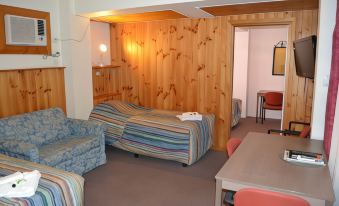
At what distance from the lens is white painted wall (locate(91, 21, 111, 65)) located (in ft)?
16.8

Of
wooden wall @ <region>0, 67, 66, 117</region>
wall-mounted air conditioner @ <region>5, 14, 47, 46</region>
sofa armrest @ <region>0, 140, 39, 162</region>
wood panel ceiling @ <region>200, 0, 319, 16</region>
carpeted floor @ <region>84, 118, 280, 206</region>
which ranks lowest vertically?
carpeted floor @ <region>84, 118, 280, 206</region>

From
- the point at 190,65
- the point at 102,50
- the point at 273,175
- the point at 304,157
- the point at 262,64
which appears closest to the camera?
the point at 273,175

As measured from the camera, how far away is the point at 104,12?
4.02m

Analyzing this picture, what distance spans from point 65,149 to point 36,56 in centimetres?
156

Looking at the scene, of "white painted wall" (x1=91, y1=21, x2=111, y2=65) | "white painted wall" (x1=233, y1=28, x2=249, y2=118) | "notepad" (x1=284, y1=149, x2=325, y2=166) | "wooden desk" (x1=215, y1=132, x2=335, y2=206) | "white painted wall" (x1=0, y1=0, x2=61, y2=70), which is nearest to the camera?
"wooden desk" (x1=215, y1=132, x2=335, y2=206)

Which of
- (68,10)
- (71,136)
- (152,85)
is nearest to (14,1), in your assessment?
(68,10)

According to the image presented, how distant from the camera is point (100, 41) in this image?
17.2ft

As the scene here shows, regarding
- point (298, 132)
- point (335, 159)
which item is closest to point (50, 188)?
point (335, 159)

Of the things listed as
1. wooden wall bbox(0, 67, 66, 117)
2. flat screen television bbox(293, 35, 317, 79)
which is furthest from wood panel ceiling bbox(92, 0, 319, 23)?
wooden wall bbox(0, 67, 66, 117)

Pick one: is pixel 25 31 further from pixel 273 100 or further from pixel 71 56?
pixel 273 100

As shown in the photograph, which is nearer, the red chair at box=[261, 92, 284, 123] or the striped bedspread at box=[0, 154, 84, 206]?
the striped bedspread at box=[0, 154, 84, 206]

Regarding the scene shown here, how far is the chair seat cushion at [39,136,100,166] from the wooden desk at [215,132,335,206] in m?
1.93

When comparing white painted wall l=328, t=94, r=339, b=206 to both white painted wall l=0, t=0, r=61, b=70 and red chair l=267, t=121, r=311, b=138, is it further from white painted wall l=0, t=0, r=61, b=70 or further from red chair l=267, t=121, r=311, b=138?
white painted wall l=0, t=0, r=61, b=70

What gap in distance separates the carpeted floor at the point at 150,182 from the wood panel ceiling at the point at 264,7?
7.01ft
